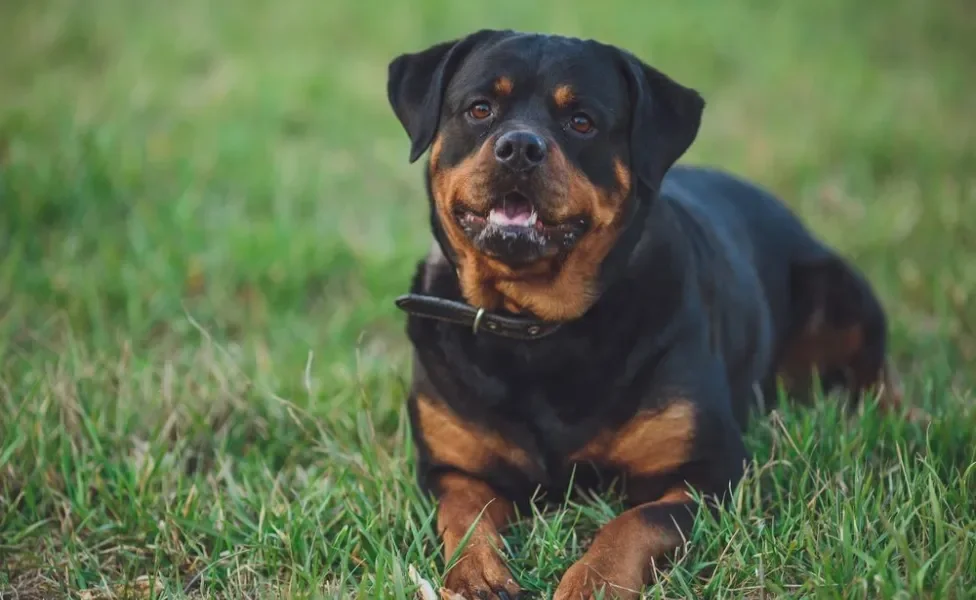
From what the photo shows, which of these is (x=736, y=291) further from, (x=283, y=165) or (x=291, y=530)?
(x=283, y=165)

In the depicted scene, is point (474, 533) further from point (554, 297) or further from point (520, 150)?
point (520, 150)

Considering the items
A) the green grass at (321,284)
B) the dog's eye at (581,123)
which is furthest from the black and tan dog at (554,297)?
the green grass at (321,284)

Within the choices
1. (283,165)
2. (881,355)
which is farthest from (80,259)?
(881,355)

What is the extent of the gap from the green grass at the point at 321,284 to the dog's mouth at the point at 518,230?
659 mm

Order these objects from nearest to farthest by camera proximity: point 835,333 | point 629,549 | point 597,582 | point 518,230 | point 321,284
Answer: point 597,582 < point 629,549 < point 518,230 < point 835,333 < point 321,284

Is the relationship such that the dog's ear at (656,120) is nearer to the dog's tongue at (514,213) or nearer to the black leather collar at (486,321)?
the dog's tongue at (514,213)

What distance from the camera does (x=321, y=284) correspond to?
5.26 meters

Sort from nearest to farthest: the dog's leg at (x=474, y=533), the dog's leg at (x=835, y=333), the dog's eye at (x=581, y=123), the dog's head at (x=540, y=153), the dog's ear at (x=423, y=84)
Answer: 1. the dog's leg at (x=474, y=533)
2. the dog's head at (x=540, y=153)
3. the dog's eye at (x=581, y=123)
4. the dog's ear at (x=423, y=84)
5. the dog's leg at (x=835, y=333)

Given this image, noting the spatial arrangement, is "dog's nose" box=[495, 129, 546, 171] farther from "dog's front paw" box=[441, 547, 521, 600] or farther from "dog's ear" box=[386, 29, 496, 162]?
"dog's front paw" box=[441, 547, 521, 600]

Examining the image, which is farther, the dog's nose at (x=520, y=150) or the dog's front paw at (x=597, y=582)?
the dog's nose at (x=520, y=150)

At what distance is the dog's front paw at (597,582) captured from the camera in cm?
269

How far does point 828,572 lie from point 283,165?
4.47m

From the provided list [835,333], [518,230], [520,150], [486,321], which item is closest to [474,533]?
[486,321]

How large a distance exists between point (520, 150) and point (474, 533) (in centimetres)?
96
